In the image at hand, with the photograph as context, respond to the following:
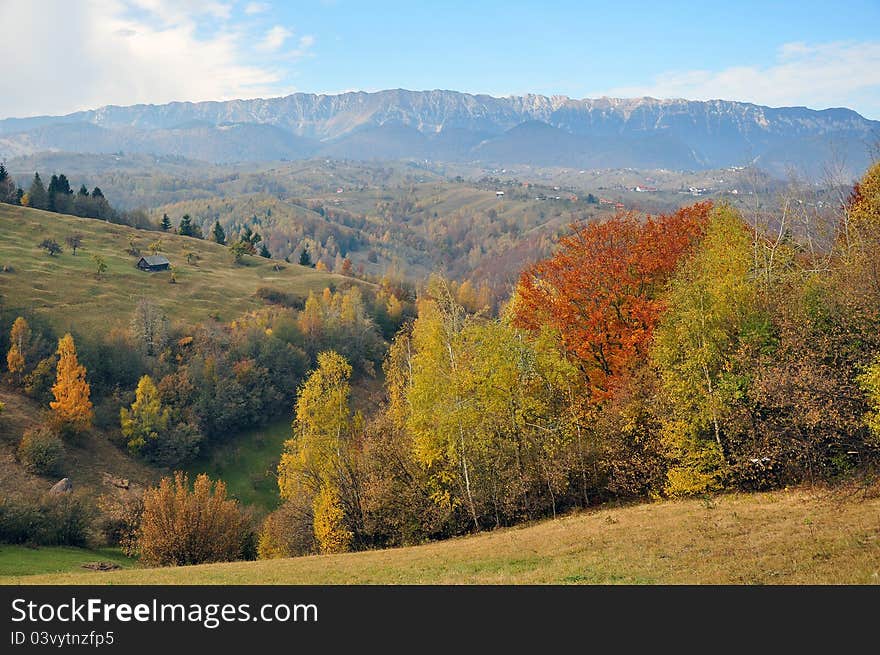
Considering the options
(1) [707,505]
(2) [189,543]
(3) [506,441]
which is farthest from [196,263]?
(1) [707,505]

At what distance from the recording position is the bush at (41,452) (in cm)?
6259

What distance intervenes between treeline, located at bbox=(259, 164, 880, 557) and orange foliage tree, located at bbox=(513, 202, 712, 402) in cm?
12

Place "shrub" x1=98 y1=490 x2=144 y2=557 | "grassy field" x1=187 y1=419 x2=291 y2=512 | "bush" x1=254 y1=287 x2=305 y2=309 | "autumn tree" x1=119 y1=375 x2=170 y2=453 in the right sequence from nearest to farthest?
"shrub" x1=98 y1=490 x2=144 y2=557 < "autumn tree" x1=119 y1=375 x2=170 y2=453 < "grassy field" x1=187 y1=419 x2=291 y2=512 < "bush" x1=254 y1=287 x2=305 y2=309

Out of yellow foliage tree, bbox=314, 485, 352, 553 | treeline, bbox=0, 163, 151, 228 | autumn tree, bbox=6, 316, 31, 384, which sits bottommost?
yellow foliage tree, bbox=314, 485, 352, 553

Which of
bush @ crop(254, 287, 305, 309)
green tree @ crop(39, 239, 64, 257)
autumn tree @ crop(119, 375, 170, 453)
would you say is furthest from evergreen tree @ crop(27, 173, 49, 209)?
autumn tree @ crop(119, 375, 170, 453)

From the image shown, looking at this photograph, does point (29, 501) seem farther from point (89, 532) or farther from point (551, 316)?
point (551, 316)

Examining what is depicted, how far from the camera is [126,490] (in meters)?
66.3

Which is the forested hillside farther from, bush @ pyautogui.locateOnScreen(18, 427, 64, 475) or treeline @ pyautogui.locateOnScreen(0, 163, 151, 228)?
treeline @ pyautogui.locateOnScreen(0, 163, 151, 228)

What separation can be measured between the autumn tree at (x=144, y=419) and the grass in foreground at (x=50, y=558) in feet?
105

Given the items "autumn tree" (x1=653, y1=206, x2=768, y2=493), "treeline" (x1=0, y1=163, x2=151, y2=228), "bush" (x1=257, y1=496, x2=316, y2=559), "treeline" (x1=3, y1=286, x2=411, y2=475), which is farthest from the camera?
"treeline" (x1=0, y1=163, x2=151, y2=228)

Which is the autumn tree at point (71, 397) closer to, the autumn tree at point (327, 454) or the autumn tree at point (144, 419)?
the autumn tree at point (144, 419)

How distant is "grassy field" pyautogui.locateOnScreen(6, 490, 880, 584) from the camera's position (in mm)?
16469

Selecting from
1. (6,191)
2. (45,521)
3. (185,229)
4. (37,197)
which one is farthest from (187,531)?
(6,191)
